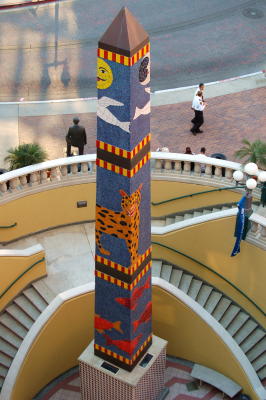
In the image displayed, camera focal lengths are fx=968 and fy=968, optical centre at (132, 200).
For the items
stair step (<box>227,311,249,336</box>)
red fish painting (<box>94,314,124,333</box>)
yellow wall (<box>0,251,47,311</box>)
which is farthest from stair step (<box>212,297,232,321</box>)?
yellow wall (<box>0,251,47,311</box>)

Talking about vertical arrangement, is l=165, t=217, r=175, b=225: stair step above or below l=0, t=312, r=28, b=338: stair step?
above

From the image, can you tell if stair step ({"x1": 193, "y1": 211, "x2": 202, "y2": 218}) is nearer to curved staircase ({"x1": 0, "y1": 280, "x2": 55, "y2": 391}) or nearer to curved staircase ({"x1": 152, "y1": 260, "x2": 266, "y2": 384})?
curved staircase ({"x1": 152, "y1": 260, "x2": 266, "y2": 384})

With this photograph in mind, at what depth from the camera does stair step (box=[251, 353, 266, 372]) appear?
26812 mm

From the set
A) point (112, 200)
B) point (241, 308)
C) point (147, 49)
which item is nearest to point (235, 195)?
point (241, 308)

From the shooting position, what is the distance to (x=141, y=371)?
24391 millimetres

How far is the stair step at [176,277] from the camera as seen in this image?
2805 centimetres

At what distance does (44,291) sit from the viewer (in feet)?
89.5

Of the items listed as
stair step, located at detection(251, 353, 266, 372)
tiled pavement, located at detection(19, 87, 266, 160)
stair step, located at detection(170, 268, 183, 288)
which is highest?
tiled pavement, located at detection(19, 87, 266, 160)

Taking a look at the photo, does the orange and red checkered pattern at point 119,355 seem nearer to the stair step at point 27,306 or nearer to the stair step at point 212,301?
the stair step at point 27,306

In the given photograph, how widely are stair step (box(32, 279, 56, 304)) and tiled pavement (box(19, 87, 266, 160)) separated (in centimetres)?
626

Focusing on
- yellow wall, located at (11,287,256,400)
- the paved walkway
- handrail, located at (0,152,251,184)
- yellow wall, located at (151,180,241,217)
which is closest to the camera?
yellow wall, located at (11,287,256,400)

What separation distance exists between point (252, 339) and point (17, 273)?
22.5 ft

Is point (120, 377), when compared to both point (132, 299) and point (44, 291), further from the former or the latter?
point (44, 291)

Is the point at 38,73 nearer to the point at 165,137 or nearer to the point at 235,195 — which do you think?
the point at 165,137
